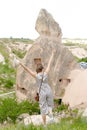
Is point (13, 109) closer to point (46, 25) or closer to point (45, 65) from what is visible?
point (45, 65)

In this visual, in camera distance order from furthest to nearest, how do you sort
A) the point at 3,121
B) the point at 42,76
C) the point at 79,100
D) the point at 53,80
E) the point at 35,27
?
the point at 35,27
the point at 53,80
the point at 79,100
the point at 3,121
the point at 42,76

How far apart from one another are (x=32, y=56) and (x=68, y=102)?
9.08ft

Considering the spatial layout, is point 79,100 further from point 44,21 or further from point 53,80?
point 44,21

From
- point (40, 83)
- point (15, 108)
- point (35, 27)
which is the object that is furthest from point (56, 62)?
point (40, 83)

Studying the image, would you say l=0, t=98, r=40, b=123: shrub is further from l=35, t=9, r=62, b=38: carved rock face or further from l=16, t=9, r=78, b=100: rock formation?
l=35, t=9, r=62, b=38: carved rock face

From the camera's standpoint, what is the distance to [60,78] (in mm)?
20438

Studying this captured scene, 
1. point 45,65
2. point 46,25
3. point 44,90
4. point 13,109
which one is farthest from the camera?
point 46,25

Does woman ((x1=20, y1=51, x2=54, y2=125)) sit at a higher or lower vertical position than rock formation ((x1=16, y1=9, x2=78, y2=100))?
higher

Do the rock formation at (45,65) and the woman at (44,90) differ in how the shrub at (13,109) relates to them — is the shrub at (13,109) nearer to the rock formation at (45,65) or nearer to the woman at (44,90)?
the rock formation at (45,65)

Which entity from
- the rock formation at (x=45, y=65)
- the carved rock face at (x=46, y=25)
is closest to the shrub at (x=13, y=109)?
the rock formation at (x=45, y=65)

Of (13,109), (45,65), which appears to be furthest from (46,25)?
(13,109)

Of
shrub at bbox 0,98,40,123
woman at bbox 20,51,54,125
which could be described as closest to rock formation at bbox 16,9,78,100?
shrub at bbox 0,98,40,123

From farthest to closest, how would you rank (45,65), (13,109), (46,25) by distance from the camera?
(46,25), (45,65), (13,109)

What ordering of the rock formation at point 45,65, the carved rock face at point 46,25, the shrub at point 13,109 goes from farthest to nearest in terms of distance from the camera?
the carved rock face at point 46,25, the rock formation at point 45,65, the shrub at point 13,109
